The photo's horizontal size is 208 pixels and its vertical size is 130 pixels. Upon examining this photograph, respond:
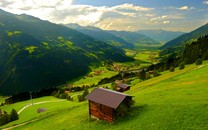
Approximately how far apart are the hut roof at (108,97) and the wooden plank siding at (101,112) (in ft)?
3.33

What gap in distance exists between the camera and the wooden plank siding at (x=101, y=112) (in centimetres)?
4452

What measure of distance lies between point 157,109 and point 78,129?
1665cm

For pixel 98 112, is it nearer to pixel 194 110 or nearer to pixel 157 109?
pixel 157 109

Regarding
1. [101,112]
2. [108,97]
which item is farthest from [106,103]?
[101,112]

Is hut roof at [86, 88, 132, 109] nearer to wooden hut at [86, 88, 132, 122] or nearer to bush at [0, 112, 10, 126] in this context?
wooden hut at [86, 88, 132, 122]

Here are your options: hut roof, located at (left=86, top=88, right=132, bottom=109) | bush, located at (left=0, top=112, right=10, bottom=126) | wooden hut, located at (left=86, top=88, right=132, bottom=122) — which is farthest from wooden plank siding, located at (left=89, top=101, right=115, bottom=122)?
bush, located at (left=0, top=112, right=10, bottom=126)

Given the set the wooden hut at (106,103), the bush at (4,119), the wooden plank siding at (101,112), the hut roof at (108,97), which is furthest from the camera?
the bush at (4,119)

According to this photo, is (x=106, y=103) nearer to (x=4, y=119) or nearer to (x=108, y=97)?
(x=108, y=97)

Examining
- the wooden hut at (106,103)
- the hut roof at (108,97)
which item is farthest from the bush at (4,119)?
the hut roof at (108,97)

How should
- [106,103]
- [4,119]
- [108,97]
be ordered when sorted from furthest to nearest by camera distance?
[4,119] < [108,97] < [106,103]

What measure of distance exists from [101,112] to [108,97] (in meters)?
3.56

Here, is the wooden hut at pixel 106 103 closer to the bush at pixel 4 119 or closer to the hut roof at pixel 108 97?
the hut roof at pixel 108 97

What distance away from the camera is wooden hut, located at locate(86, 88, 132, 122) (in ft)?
145

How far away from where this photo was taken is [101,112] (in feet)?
154
